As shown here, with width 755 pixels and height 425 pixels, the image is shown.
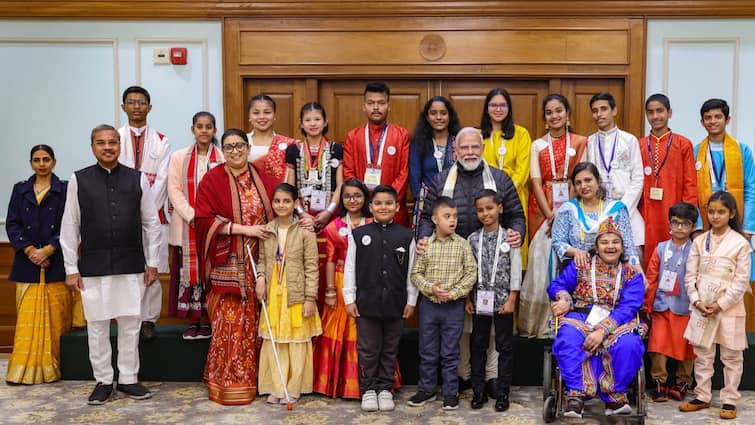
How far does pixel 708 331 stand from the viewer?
12.2 feet

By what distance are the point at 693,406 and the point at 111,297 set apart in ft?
10.6

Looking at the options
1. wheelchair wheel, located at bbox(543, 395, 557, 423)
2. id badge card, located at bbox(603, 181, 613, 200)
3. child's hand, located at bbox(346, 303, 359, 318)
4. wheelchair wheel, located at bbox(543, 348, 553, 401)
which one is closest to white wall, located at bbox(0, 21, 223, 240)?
child's hand, located at bbox(346, 303, 359, 318)

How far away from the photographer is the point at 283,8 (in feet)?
17.6

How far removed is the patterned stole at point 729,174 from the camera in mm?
4344

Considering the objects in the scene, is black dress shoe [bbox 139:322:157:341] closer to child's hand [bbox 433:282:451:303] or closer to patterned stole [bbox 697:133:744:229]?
child's hand [bbox 433:282:451:303]

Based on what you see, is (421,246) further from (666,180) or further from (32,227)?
(32,227)

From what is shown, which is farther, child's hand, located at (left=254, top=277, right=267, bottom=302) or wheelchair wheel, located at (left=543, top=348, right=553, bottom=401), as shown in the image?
child's hand, located at (left=254, top=277, right=267, bottom=302)

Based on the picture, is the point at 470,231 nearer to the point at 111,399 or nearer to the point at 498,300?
the point at 498,300

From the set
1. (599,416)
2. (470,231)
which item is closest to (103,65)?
(470,231)

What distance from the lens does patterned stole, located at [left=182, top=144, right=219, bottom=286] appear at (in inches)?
168

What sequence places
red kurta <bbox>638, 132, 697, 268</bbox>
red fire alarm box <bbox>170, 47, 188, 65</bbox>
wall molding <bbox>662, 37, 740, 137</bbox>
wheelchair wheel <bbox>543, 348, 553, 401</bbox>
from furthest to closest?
red fire alarm box <bbox>170, 47, 188, 65</bbox> < wall molding <bbox>662, 37, 740, 137</bbox> < red kurta <bbox>638, 132, 697, 268</bbox> < wheelchair wheel <bbox>543, 348, 553, 401</bbox>

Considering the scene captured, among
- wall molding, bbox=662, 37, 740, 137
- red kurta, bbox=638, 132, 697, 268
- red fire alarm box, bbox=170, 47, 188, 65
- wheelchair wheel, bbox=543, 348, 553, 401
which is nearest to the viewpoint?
wheelchair wheel, bbox=543, 348, 553, 401

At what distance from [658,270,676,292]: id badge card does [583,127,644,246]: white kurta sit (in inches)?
15.4

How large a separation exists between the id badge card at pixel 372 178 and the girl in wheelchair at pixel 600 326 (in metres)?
1.18
